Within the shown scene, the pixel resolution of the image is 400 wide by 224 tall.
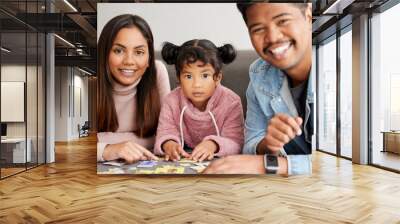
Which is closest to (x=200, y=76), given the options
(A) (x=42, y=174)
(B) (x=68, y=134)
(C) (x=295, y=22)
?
(C) (x=295, y=22)

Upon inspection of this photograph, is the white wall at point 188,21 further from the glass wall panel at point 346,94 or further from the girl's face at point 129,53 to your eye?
the glass wall panel at point 346,94

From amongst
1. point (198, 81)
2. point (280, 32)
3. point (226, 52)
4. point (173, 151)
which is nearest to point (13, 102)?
point (173, 151)

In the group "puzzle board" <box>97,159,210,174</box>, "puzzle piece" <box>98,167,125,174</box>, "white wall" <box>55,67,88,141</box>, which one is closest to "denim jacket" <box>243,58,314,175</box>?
"puzzle board" <box>97,159,210,174</box>

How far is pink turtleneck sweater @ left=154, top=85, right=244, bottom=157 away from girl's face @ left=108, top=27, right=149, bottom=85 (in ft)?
2.24

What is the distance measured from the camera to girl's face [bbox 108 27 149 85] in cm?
596

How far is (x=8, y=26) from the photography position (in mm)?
6438

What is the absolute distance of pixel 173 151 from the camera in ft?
19.3

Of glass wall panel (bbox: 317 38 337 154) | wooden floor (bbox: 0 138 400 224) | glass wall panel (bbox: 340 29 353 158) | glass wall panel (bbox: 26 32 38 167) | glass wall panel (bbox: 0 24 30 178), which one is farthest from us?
glass wall panel (bbox: 317 38 337 154)

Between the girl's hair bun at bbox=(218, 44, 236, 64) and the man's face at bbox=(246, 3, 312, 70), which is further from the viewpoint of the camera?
the girl's hair bun at bbox=(218, 44, 236, 64)

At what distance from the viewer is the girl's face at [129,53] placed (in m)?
5.96

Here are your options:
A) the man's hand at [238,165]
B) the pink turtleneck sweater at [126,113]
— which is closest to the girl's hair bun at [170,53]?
the pink turtleneck sweater at [126,113]

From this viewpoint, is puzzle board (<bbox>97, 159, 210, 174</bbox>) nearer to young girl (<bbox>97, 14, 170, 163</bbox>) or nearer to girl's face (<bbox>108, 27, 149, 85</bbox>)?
young girl (<bbox>97, 14, 170, 163</bbox>)

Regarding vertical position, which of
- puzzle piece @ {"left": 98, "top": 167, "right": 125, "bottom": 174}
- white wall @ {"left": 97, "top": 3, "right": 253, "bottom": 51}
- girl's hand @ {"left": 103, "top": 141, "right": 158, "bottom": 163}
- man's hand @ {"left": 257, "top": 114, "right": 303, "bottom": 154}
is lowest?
puzzle piece @ {"left": 98, "top": 167, "right": 125, "bottom": 174}

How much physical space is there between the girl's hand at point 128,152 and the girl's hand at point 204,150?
613 mm
